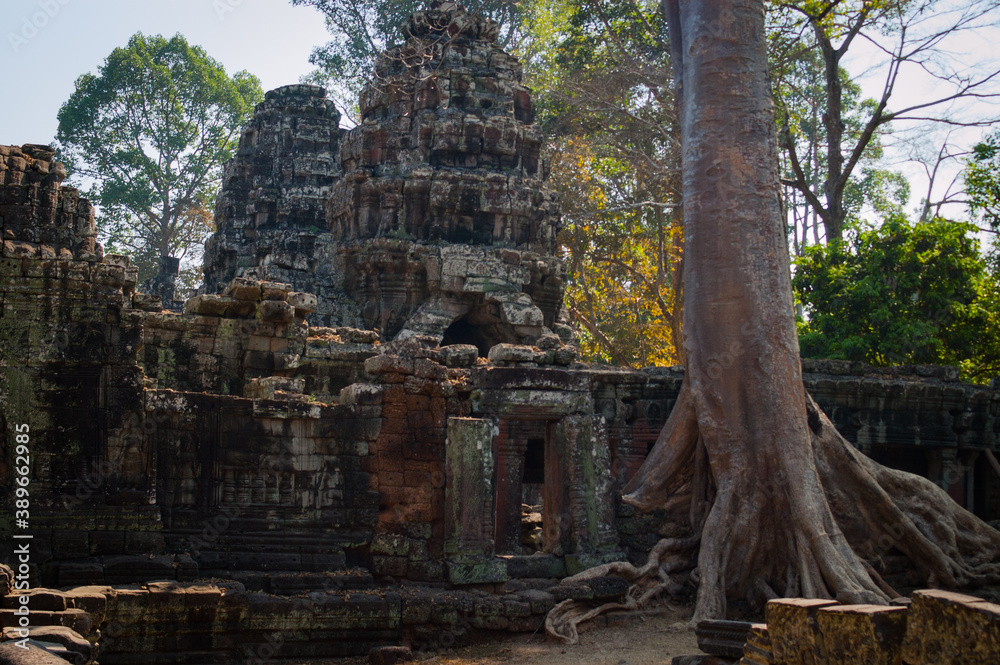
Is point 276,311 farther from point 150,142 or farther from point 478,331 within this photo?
point 150,142

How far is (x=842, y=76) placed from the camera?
31.3 m

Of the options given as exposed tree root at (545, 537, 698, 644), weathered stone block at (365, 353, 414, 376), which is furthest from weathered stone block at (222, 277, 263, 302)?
exposed tree root at (545, 537, 698, 644)

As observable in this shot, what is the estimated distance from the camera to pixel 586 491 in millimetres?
9383

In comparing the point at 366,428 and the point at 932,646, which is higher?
the point at 366,428

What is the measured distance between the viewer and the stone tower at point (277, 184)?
820 inches

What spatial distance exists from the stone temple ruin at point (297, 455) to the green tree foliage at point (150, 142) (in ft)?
71.5

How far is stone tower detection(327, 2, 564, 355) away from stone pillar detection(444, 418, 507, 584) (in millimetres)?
6562

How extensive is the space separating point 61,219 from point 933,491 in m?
8.03

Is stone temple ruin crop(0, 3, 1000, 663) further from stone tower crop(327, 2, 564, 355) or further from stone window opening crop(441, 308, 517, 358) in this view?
stone window opening crop(441, 308, 517, 358)

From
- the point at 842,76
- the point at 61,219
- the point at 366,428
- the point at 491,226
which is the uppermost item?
the point at 842,76

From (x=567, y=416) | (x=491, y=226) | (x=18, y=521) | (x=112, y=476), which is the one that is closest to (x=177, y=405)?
(x=112, y=476)

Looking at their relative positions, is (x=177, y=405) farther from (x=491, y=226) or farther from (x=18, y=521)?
(x=491, y=226)

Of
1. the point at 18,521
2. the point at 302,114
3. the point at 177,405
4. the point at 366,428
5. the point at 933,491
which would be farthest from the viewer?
the point at 302,114

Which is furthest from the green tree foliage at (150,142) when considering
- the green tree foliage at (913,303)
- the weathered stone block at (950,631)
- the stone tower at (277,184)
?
the weathered stone block at (950,631)
